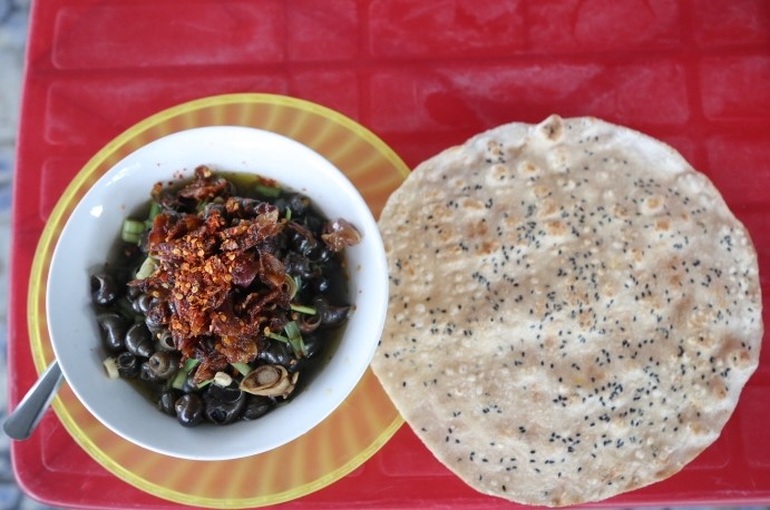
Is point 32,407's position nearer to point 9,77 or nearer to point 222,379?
point 222,379

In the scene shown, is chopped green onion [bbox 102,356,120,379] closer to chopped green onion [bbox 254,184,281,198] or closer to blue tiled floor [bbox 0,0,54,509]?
chopped green onion [bbox 254,184,281,198]

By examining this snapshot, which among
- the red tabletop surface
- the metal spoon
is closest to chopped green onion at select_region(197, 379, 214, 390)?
the metal spoon

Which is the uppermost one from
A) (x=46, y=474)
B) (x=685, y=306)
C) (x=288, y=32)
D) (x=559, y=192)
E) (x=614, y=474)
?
(x=288, y=32)

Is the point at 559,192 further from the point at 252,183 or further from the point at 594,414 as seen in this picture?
the point at 252,183

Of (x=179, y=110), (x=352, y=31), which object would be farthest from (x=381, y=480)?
(x=352, y=31)

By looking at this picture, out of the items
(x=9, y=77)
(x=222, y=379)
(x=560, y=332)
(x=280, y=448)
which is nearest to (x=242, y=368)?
(x=222, y=379)
